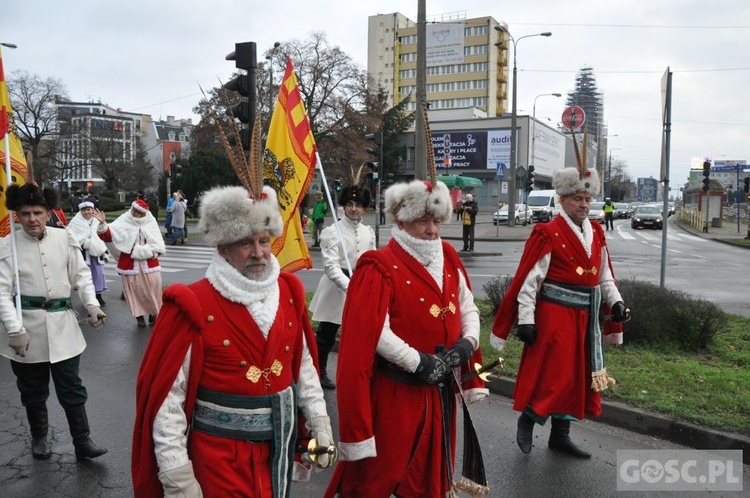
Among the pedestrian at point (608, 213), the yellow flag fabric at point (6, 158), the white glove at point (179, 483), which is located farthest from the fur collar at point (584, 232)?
the pedestrian at point (608, 213)

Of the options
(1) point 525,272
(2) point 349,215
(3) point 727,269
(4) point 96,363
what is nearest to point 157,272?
(4) point 96,363

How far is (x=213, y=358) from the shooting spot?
2.54 m

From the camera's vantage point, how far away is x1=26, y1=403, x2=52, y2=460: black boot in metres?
4.74

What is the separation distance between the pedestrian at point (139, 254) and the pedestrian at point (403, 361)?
21.0 feet

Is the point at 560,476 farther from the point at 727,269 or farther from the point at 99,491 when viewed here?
the point at 727,269

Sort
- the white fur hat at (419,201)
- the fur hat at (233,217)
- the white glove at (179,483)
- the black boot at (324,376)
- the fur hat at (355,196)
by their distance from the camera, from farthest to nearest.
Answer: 1. the black boot at (324,376)
2. the fur hat at (355,196)
3. the white fur hat at (419,201)
4. the fur hat at (233,217)
5. the white glove at (179,483)

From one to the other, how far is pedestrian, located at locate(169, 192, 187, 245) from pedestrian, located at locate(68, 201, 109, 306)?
12.0 meters

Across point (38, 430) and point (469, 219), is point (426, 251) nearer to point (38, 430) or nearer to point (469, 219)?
point (38, 430)

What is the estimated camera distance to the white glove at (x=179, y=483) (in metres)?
2.38

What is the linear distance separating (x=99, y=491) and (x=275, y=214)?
8.88 ft

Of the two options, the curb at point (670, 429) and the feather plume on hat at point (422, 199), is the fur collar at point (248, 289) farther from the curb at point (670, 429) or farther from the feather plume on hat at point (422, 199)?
the curb at point (670, 429)

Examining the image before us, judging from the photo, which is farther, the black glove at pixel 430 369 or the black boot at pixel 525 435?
the black boot at pixel 525 435

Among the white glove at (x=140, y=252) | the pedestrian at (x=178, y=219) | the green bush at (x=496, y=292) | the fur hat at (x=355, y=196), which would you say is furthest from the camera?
the pedestrian at (x=178, y=219)

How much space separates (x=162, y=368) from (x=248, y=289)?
0.45 meters
